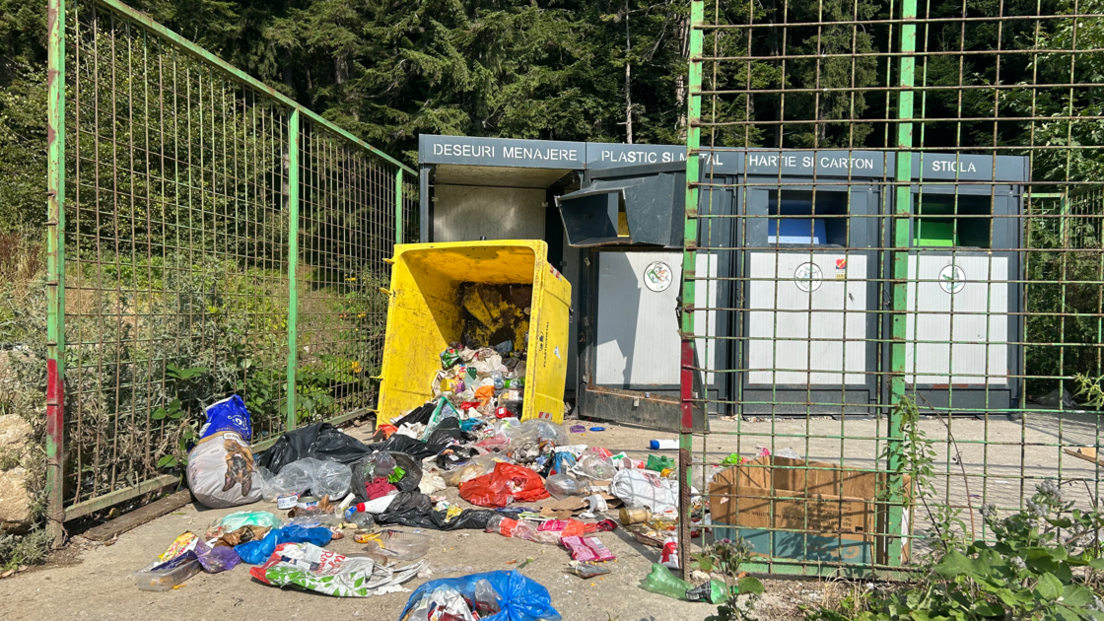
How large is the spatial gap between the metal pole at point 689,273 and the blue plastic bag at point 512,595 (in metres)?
0.78

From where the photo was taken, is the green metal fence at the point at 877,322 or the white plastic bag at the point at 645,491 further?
the white plastic bag at the point at 645,491

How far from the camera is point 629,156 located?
8.19 meters

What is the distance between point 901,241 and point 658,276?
4.63 metres

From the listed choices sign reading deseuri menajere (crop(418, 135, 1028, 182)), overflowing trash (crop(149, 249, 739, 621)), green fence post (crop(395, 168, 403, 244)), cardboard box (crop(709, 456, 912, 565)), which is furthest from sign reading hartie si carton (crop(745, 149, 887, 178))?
cardboard box (crop(709, 456, 912, 565))

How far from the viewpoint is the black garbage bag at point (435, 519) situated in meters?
4.27

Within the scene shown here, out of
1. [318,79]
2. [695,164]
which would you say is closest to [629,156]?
[695,164]

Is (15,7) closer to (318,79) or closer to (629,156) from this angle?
(318,79)

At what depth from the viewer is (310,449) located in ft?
17.5

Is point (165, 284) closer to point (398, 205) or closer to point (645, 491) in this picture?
point (645, 491)

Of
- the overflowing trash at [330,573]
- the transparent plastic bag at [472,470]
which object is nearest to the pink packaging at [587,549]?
the overflowing trash at [330,573]

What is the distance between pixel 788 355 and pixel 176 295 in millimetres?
6272

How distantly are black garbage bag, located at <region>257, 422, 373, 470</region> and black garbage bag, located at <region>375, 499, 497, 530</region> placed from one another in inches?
42.3

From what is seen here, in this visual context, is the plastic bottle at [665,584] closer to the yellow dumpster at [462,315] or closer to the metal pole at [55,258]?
the yellow dumpster at [462,315]

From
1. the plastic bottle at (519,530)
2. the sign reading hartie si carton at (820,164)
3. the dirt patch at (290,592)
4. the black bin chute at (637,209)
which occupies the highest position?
the sign reading hartie si carton at (820,164)
